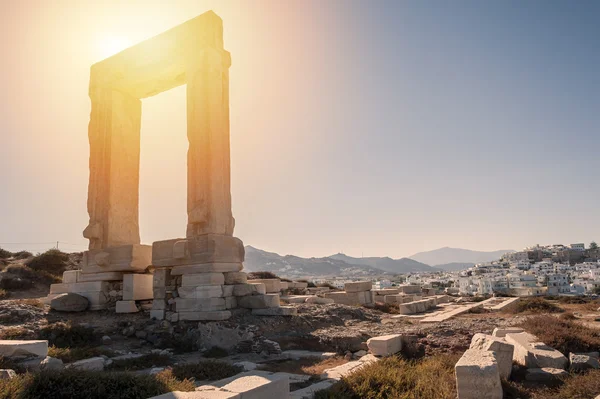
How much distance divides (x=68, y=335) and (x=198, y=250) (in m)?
3.29

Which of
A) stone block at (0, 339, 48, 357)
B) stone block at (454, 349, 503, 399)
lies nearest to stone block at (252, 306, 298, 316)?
stone block at (0, 339, 48, 357)

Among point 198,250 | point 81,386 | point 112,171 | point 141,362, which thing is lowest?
point 141,362

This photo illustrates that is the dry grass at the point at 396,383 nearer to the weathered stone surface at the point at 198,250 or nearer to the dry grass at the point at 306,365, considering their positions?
the dry grass at the point at 306,365

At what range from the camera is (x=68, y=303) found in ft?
38.1

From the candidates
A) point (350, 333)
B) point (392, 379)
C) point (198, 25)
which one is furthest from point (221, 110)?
point (392, 379)

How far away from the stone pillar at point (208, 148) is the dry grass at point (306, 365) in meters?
4.17

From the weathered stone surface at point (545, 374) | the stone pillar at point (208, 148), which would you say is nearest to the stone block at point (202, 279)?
the stone pillar at point (208, 148)

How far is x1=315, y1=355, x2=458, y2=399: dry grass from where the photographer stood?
506 centimetres

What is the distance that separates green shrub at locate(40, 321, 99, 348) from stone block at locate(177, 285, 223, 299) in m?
2.19

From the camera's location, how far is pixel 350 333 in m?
9.43

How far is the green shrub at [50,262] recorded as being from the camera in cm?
2220

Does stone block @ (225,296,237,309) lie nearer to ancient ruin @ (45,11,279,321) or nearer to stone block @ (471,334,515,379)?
ancient ruin @ (45,11,279,321)

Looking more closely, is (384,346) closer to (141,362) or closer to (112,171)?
(141,362)

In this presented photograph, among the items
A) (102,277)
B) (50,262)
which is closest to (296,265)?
(50,262)
